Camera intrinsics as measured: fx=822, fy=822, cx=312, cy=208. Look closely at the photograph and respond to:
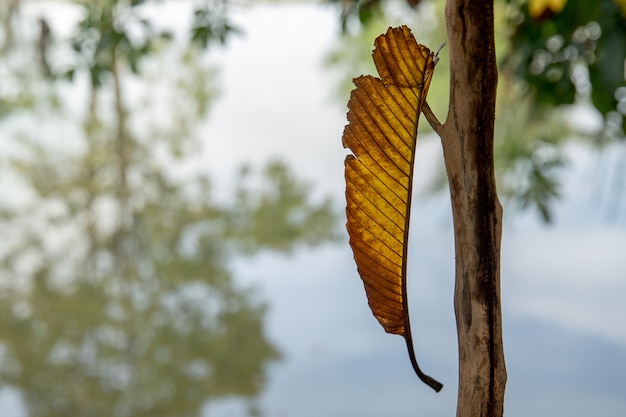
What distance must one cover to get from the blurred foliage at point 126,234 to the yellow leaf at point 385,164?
49 centimetres

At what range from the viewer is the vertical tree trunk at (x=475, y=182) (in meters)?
0.26


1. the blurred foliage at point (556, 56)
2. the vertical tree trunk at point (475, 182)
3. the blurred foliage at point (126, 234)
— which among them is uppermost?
the blurred foliage at point (126, 234)

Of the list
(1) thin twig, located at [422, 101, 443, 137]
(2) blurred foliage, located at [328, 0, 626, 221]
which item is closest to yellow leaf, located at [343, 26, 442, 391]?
(1) thin twig, located at [422, 101, 443, 137]

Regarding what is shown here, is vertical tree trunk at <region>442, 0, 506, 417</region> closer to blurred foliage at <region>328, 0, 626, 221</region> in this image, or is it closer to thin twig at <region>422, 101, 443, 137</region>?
thin twig at <region>422, 101, 443, 137</region>

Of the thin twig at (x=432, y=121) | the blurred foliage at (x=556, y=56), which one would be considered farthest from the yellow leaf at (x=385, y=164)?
A: the blurred foliage at (x=556, y=56)

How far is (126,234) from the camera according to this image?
2256 mm

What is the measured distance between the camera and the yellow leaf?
271 mm

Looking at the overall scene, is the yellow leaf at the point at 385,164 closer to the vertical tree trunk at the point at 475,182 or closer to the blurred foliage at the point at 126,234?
the vertical tree trunk at the point at 475,182

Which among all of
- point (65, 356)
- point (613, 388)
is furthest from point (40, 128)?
point (613, 388)

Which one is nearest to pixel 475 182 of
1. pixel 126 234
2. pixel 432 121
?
pixel 432 121

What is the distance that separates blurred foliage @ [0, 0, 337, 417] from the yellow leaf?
1.61 feet

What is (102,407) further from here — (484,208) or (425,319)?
(484,208)

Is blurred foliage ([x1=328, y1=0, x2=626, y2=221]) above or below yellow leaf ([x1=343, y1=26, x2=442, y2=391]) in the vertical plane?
above

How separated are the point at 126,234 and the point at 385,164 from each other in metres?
2.05
